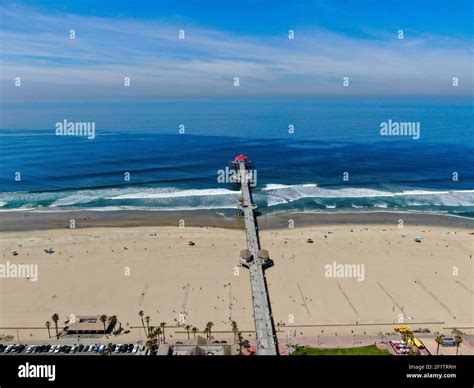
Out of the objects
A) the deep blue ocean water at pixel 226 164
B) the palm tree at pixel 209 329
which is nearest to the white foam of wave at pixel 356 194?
the deep blue ocean water at pixel 226 164

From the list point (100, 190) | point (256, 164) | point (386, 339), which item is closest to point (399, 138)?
point (256, 164)

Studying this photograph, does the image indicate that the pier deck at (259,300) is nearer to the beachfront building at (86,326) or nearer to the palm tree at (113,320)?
the palm tree at (113,320)

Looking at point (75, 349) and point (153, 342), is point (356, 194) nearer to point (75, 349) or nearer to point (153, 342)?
point (153, 342)

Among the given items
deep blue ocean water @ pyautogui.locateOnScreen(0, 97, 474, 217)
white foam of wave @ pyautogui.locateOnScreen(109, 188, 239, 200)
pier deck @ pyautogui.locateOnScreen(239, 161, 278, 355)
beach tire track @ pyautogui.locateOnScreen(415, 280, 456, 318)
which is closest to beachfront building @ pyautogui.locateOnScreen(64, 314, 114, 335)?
pier deck @ pyautogui.locateOnScreen(239, 161, 278, 355)

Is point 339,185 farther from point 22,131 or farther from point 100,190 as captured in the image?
point 22,131

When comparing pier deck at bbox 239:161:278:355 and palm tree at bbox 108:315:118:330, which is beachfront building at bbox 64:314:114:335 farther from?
pier deck at bbox 239:161:278:355

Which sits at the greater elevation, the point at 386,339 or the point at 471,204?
the point at 471,204
